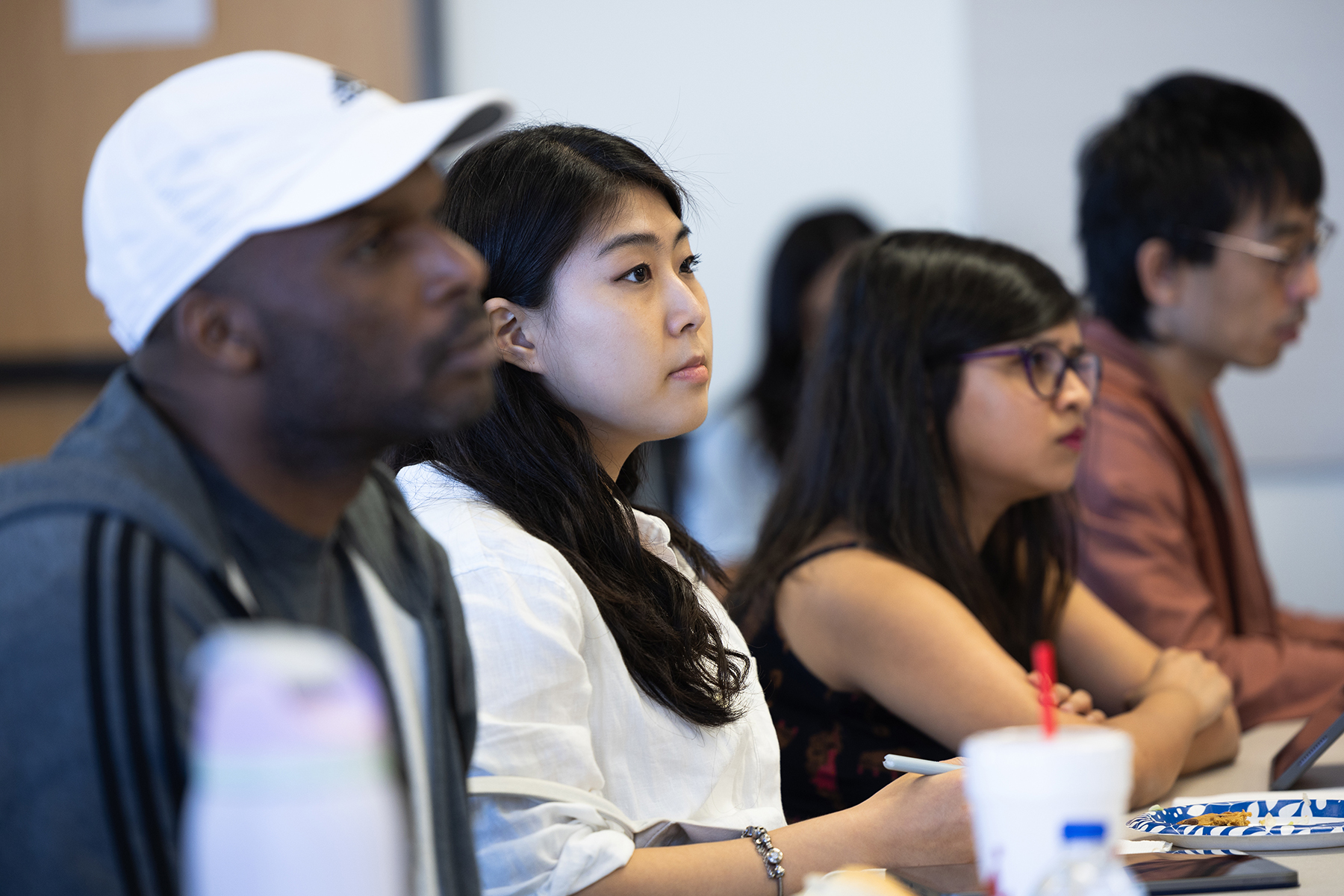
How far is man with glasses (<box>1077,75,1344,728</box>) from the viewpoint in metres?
1.94

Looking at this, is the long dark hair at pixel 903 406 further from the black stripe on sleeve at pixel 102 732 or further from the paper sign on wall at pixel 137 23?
the paper sign on wall at pixel 137 23

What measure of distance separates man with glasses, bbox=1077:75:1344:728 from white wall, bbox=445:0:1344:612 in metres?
0.61

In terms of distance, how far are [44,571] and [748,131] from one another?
2.59 m

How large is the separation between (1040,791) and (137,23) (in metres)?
2.99

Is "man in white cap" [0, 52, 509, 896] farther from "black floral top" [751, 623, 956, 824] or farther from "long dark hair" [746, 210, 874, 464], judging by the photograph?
"long dark hair" [746, 210, 874, 464]

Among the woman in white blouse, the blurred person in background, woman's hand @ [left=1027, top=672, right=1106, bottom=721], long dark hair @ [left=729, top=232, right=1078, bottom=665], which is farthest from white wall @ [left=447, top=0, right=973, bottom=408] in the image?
the woman in white blouse

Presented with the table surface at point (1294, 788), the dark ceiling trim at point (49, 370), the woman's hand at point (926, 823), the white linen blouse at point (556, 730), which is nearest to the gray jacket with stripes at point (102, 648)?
the white linen blouse at point (556, 730)

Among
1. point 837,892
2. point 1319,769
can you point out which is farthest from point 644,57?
point 837,892

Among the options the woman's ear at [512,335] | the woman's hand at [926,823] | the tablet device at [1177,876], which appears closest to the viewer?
the tablet device at [1177,876]

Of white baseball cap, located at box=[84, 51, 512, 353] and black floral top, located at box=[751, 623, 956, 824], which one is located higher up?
white baseball cap, located at box=[84, 51, 512, 353]

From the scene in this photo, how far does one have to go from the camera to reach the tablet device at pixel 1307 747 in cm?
128

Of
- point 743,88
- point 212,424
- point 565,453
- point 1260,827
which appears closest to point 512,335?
point 565,453

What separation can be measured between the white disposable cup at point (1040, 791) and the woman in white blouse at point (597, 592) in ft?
1.39

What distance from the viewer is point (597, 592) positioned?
1.09 m
